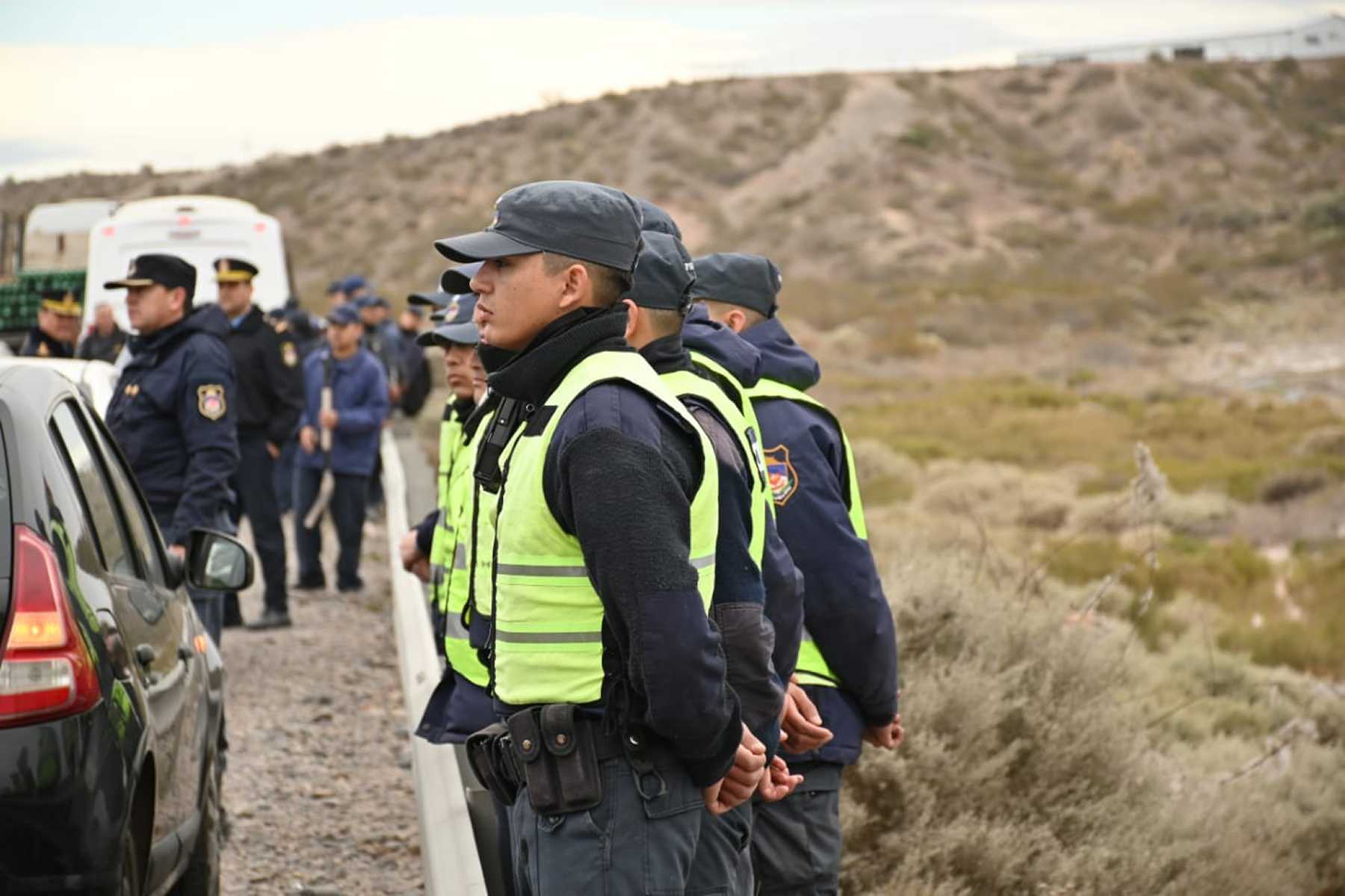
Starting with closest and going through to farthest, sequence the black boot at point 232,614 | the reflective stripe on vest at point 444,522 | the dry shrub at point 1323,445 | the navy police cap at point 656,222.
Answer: the navy police cap at point 656,222, the reflective stripe on vest at point 444,522, the black boot at point 232,614, the dry shrub at point 1323,445

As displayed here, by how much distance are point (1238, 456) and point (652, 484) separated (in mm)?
24268

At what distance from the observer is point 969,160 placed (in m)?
79.1

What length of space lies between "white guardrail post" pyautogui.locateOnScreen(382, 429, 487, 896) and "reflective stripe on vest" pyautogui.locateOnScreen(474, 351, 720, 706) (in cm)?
144

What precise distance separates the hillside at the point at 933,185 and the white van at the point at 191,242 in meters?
38.6

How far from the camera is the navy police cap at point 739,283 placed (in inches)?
188

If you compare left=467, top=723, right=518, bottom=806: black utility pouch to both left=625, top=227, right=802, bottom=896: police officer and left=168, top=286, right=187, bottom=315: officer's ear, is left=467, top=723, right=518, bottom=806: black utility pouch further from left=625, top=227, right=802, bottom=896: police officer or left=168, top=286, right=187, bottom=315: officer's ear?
left=168, top=286, right=187, bottom=315: officer's ear

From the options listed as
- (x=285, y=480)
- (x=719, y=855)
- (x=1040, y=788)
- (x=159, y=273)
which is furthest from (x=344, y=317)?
(x=719, y=855)

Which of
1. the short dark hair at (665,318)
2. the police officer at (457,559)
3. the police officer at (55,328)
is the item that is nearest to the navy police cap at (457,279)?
the police officer at (457,559)

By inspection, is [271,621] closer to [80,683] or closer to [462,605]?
[462,605]

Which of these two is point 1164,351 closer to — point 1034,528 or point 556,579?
point 1034,528

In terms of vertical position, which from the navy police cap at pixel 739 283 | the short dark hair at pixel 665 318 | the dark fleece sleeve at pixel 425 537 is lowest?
the dark fleece sleeve at pixel 425 537

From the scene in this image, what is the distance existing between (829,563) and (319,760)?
428cm

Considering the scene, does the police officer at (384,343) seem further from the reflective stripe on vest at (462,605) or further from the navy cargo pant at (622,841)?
the navy cargo pant at (622,841)

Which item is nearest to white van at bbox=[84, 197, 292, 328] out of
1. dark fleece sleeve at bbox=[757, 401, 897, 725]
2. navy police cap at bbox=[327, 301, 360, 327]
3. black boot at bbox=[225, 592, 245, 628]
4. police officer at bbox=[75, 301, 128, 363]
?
police officer at bbox=[75, 301, 128, 363]
